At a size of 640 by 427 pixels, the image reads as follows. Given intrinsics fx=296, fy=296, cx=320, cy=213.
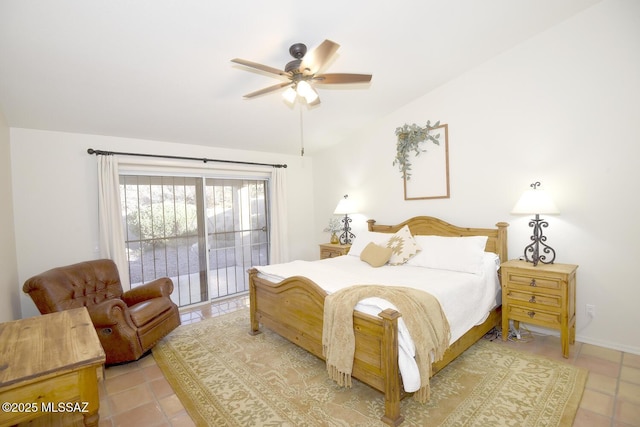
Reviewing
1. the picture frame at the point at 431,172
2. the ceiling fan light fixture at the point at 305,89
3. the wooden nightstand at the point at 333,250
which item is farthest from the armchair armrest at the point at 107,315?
the picture frame at the point at 431,172

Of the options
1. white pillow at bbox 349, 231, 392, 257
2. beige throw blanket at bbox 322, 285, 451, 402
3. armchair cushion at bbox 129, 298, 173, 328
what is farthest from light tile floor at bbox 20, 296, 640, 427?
white pillow at bbox 349, 231, 392, 257

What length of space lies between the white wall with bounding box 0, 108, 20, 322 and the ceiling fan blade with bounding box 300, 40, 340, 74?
2.94m

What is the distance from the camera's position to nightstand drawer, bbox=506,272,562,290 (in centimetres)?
262

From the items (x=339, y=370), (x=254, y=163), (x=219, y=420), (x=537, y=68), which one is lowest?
(x=219, y=420)

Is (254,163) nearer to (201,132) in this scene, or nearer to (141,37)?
(201,132)

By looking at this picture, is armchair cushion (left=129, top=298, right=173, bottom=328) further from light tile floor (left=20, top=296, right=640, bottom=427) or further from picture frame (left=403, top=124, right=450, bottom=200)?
picture frame (left=403, top=124, right=450, bottom=200)

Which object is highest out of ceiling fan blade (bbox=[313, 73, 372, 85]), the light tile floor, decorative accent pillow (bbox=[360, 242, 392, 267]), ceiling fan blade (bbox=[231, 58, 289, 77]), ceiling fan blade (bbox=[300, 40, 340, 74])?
ceiling fan blade (bbox=[300, 40, 340, 74])

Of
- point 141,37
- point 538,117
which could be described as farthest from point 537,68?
point 141,37

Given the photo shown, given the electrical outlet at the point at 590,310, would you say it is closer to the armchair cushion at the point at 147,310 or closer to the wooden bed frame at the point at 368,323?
the wooden bed frame at the point at 368,323

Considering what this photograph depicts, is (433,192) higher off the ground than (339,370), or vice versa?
(433,192)

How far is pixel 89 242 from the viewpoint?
11.6ft

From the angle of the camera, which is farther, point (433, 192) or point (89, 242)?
point (433, 192)

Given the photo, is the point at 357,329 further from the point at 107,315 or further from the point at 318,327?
the point at 107,315

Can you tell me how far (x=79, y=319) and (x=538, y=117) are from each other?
428cm
